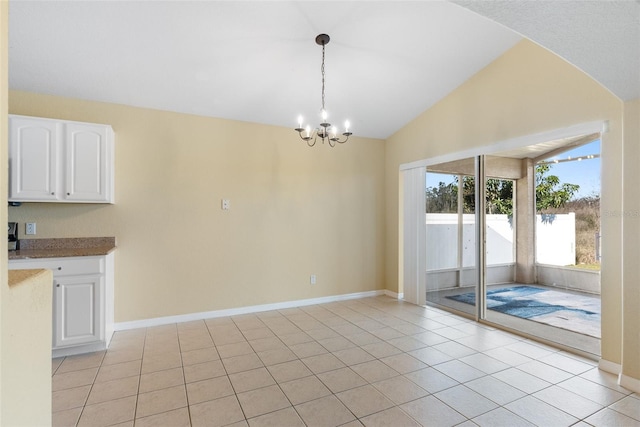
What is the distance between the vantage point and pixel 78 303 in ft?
9.72

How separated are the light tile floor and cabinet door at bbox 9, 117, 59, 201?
1628 millimetres

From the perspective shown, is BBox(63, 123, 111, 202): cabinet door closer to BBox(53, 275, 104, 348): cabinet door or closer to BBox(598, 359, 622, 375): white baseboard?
BBox(53, 275, 104, 348): cabinet door

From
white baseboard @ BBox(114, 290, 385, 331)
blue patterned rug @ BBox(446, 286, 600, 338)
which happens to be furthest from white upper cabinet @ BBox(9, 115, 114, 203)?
blue patterned rug @ BBox(446, 286, 600, 338)

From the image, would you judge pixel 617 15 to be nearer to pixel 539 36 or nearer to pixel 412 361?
pixel 539 36

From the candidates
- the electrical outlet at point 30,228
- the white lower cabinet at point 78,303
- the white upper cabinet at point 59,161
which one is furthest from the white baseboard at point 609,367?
the electrical outlet at point 30,228

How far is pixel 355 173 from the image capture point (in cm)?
506

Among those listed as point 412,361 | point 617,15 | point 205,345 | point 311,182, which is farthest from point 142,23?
point 412,361

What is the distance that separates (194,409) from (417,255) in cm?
347

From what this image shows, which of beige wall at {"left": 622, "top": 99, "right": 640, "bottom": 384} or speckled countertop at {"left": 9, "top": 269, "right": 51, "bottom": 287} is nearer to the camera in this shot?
speckled countertop at {"left": 9, "top": 269, "right": 51, "bottom": 287}

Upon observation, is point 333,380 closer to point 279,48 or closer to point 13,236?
point 279,48

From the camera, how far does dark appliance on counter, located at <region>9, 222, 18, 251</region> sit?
3.18m

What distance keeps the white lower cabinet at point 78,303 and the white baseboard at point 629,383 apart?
14.7ft

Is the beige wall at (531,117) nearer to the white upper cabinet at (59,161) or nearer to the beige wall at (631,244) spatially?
the beige wall at (631,244)

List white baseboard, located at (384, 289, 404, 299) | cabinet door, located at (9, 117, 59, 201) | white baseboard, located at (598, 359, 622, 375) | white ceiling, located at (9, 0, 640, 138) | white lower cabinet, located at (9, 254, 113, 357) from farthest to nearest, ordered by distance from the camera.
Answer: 1. white baseboard, located at (384, 289, 404, 299)
2. cabinet door, located at (9, 117, 59, 201)
3. white lower cabinet, located at (9, 254, 113, 357)
4. white baseboard, located at (598, 359, 622, 375)
5. white ceiling, located at (9, 0, 640, 138)
